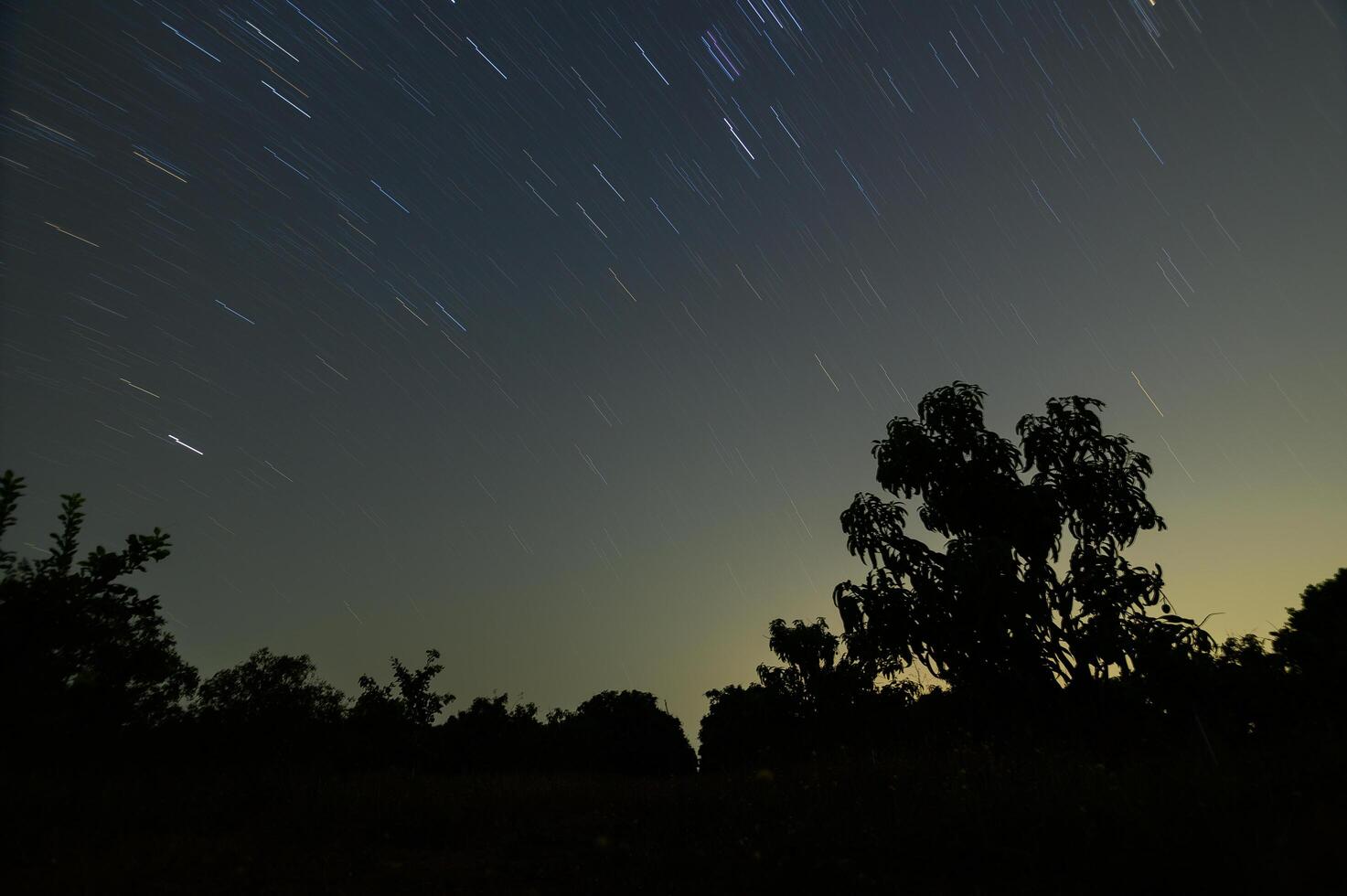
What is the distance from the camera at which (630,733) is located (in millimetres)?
55531

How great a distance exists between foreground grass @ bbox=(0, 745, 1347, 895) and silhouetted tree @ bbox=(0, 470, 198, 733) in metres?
1.97

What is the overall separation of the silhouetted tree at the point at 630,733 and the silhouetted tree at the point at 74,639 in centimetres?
4163

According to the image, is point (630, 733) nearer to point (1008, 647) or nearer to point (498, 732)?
point (498, 732)

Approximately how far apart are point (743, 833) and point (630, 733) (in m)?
53.4

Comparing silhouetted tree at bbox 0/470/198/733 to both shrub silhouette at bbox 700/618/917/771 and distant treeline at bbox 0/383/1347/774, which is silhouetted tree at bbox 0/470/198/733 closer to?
distant treeline at bbox 0/383/1347/774

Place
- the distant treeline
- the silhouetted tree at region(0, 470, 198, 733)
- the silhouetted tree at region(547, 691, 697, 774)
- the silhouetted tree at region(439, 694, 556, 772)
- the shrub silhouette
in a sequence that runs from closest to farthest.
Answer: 1. the silhouetted tree at region(0, 470, 198, 733)
2. the distant treeline
3. the shrub silhouette
4. the silhouetted tree at region(439, 694, 556, 772)
5. the silhouetted tree at region(547, 691, 697, 774)

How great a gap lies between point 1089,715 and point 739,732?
2765 cm

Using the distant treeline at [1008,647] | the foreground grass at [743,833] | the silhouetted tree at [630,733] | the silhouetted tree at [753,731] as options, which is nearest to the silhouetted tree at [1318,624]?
the distant treeline at [1008,647]

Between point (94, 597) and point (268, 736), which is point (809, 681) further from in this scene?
point (94, 597)

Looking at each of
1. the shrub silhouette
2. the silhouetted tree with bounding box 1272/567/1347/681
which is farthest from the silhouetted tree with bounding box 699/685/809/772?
the silhouetted tree with bounding box 1272/567/1347/681

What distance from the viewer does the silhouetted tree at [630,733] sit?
48750 mm

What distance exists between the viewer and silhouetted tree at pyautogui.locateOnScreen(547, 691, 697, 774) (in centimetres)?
4875

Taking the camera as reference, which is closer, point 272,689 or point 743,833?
point 743,833

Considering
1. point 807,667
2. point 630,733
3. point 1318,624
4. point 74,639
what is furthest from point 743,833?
point 630,733
